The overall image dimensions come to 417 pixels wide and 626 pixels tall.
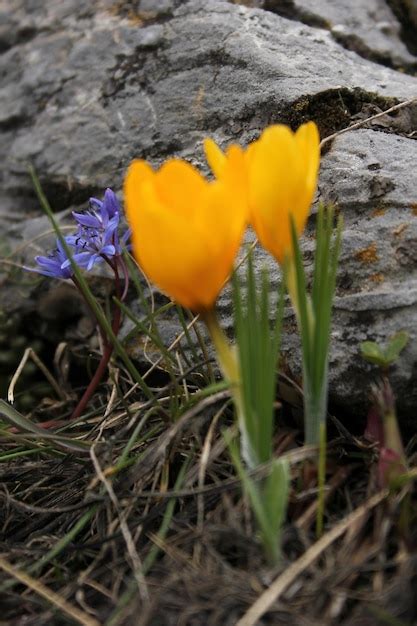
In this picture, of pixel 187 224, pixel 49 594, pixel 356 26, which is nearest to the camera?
pixel 187 224

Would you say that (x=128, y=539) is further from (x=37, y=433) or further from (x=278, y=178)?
(x=278, y=178)

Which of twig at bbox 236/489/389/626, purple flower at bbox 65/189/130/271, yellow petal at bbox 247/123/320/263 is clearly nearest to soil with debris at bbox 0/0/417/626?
twig at bbox 236/489/389/626

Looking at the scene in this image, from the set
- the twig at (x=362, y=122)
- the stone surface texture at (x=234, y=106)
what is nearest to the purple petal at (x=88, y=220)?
the stone surface texture at (x=234, y=106)

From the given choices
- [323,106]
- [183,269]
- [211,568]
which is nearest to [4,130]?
[323,106]

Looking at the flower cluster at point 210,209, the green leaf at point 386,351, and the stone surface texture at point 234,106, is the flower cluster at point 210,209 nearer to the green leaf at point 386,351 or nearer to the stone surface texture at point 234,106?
the green leaf at point 386,351

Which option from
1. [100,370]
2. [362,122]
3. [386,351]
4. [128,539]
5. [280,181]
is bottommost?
[100,370]

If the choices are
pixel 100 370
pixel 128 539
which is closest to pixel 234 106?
pixel 100 370
